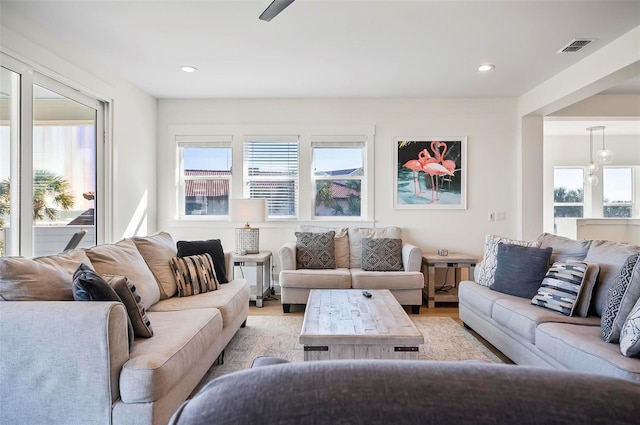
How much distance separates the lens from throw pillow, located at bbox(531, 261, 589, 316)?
237cm

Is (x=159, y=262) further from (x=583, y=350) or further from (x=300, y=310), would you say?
(x=583, y=350)

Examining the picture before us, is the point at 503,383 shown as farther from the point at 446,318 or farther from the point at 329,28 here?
the point at 446,318

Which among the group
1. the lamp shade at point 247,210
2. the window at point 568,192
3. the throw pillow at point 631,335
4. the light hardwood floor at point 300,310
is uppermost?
the window at point 568,192

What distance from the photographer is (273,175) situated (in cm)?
492

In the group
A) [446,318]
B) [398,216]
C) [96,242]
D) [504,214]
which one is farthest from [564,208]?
[96,242]

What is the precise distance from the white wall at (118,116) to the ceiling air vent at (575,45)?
4.43m

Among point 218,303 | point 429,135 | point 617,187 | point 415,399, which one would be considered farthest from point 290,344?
point 617,187

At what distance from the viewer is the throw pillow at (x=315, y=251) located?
4.21 meters

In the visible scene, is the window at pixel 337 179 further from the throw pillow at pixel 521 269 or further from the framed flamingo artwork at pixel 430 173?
the throw pillow at pixel 521 269

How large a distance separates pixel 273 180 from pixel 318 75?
1.59 meters

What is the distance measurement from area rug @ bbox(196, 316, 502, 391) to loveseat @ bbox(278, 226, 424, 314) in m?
0.35

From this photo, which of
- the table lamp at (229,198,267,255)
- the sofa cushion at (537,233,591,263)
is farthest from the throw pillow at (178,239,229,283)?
the sofa cushion at (537,233,591,263)

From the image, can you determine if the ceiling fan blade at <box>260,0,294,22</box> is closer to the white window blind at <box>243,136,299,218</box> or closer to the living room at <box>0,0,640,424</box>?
the living room at <box>0,0,640,424</box>

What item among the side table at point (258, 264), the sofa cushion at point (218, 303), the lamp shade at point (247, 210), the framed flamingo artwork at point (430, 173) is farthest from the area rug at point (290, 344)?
the framed flamingo artwork at point (430, 173)
